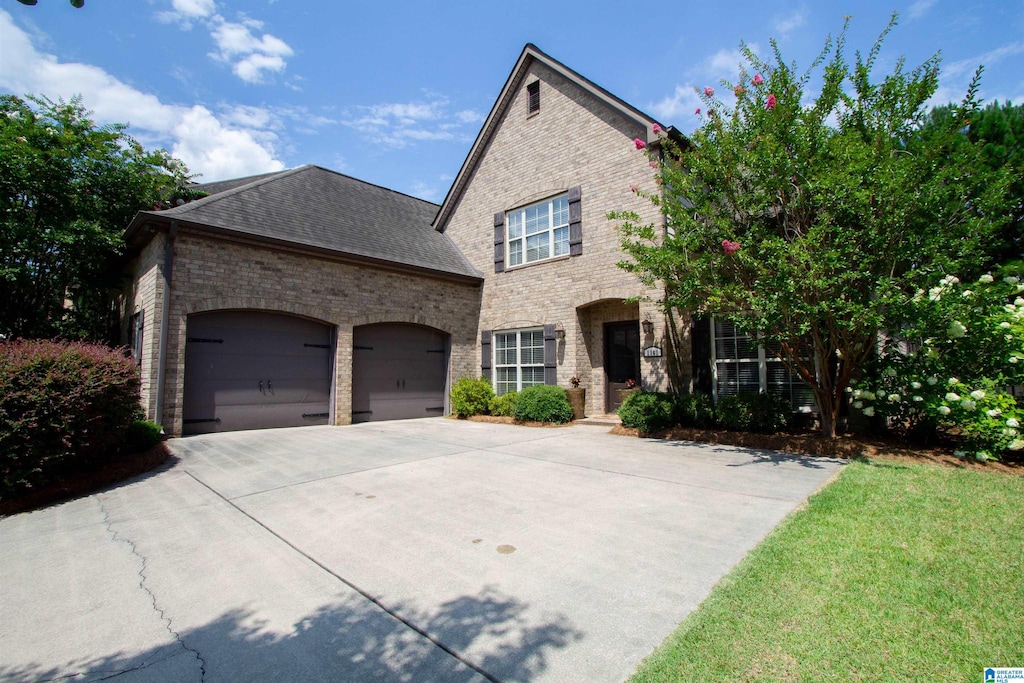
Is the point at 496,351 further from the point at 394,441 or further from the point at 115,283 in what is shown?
the point at 115,283

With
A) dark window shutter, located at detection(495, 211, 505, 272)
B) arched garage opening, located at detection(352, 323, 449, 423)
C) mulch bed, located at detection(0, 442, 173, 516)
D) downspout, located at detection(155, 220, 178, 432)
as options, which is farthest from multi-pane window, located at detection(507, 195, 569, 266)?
mulch bed, located at detection(0, 442, 173, 516)

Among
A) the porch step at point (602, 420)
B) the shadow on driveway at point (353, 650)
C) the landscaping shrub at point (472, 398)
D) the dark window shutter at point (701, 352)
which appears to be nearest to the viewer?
the shadow on driveway at point (353, 650)

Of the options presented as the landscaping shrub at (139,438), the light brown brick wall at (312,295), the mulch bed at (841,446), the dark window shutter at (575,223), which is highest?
the dark window shutter at (575,223)

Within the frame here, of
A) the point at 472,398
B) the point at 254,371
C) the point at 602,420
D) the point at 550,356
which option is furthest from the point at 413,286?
the point at 602,420

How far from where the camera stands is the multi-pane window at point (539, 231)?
492 inches

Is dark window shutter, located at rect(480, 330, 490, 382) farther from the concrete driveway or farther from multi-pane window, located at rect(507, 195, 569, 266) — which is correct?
the concrete driveway

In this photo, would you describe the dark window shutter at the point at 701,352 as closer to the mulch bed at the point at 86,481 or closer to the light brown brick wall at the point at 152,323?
the mulch bed at the point at 86,481

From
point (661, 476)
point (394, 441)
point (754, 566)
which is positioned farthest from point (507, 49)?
point (754, 566)

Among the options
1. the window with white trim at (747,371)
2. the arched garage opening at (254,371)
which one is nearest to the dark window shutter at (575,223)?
the window with white trim at (747,371)

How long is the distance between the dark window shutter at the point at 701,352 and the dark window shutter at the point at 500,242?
586cm

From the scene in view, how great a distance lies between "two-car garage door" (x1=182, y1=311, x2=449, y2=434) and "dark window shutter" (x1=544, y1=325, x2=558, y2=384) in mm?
3161

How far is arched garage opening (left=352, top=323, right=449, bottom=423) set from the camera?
11.9 metres

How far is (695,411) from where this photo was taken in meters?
9.12

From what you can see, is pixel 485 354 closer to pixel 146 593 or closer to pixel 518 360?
pixel 518 360
